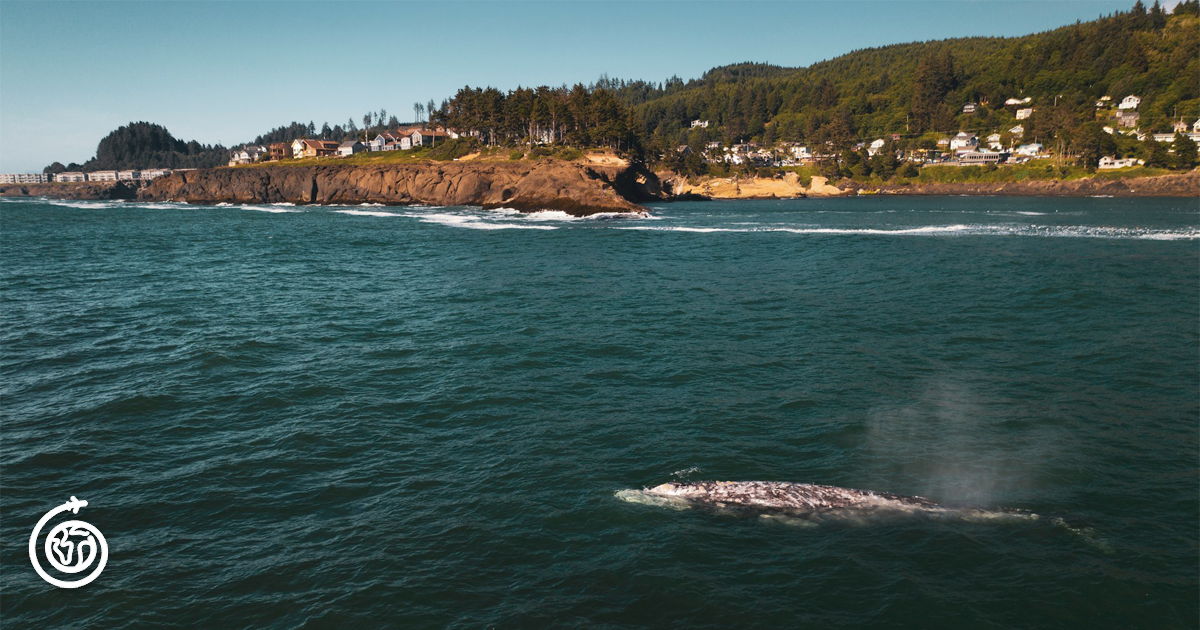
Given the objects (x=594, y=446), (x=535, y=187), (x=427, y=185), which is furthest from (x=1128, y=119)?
(x=594, y=446)

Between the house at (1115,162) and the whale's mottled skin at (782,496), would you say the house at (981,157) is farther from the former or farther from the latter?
the whale's mottled skin at (782,496)

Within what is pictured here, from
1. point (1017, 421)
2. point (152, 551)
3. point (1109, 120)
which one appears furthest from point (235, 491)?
point (1109, 120)

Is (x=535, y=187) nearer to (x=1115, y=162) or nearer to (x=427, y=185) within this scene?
(x=427, y=185)

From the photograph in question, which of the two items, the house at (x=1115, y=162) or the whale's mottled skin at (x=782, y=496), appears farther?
the house at (x=1115, y=162)

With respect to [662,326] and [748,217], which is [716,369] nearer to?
[662,326]

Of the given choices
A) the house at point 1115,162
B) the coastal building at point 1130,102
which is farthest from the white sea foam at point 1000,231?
the coastal building at point 1130,102
